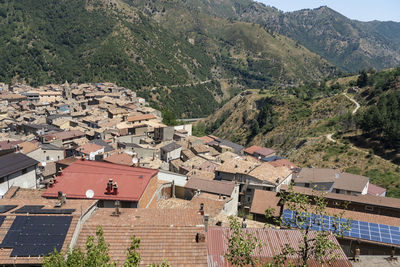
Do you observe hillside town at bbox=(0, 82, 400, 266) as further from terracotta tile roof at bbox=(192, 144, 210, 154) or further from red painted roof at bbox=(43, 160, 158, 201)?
terracotta tile roof at bbox=(192, 144, 210, 154)

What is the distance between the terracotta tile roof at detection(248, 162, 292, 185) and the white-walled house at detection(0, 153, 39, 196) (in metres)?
29.2

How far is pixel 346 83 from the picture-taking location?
129500 millimetres

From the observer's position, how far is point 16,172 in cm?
3133

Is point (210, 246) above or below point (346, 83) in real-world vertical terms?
below

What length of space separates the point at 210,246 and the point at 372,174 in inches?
2239

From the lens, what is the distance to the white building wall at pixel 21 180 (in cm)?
3001

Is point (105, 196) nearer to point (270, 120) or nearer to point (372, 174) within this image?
point (372, 174)

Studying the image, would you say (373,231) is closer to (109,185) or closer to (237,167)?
(109,185)

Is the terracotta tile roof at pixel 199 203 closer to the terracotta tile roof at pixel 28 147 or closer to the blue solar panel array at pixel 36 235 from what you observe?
the blue solar panel array at pixel 36 235

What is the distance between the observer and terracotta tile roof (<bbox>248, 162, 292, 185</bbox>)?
43.0 metres

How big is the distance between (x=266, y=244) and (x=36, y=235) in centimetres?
1298

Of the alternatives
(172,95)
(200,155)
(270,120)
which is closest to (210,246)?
(200,155)

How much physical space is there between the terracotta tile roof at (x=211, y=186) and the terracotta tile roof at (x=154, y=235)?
16.4m

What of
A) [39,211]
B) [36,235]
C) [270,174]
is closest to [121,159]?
[270,174]
